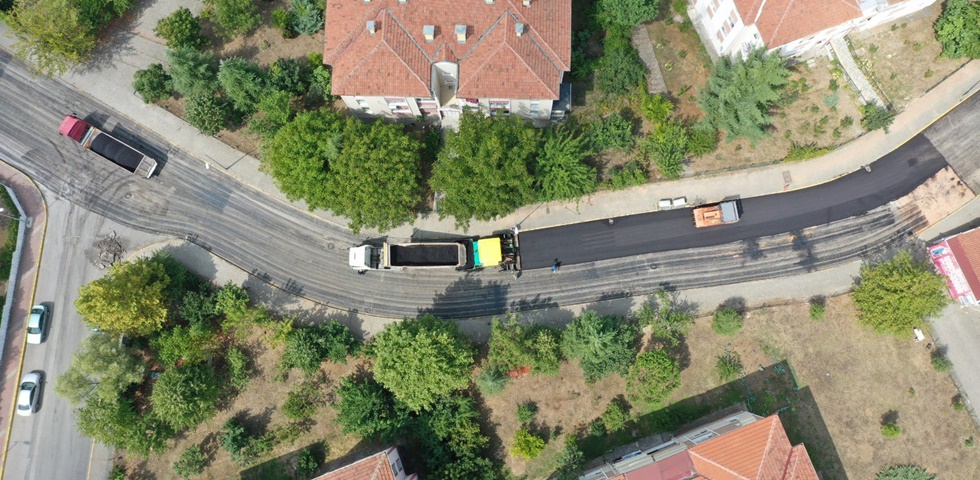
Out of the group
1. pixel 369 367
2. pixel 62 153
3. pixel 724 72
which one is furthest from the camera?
pixel 62 153

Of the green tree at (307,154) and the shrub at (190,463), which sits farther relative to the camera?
the shrub at (190,463)

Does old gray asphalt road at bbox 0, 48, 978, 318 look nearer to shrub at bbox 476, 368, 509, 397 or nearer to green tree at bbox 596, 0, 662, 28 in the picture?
shrub at bbox 476, 368, 509, 397

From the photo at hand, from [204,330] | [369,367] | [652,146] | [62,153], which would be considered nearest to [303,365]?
[369,367]

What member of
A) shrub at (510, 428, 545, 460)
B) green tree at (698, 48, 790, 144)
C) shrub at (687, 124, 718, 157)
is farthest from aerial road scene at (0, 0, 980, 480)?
shrub at (687, 124, 718, 157)

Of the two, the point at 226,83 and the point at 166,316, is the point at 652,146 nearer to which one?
the point at 226,83

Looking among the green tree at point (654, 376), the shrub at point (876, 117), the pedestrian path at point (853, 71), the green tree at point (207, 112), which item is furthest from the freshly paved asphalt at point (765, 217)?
the green tree at point (207, 112)

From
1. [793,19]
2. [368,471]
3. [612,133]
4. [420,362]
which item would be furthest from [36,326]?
[793,19]

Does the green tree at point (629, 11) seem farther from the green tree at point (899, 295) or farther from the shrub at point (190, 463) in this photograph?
the shrub at point (190, 463)
